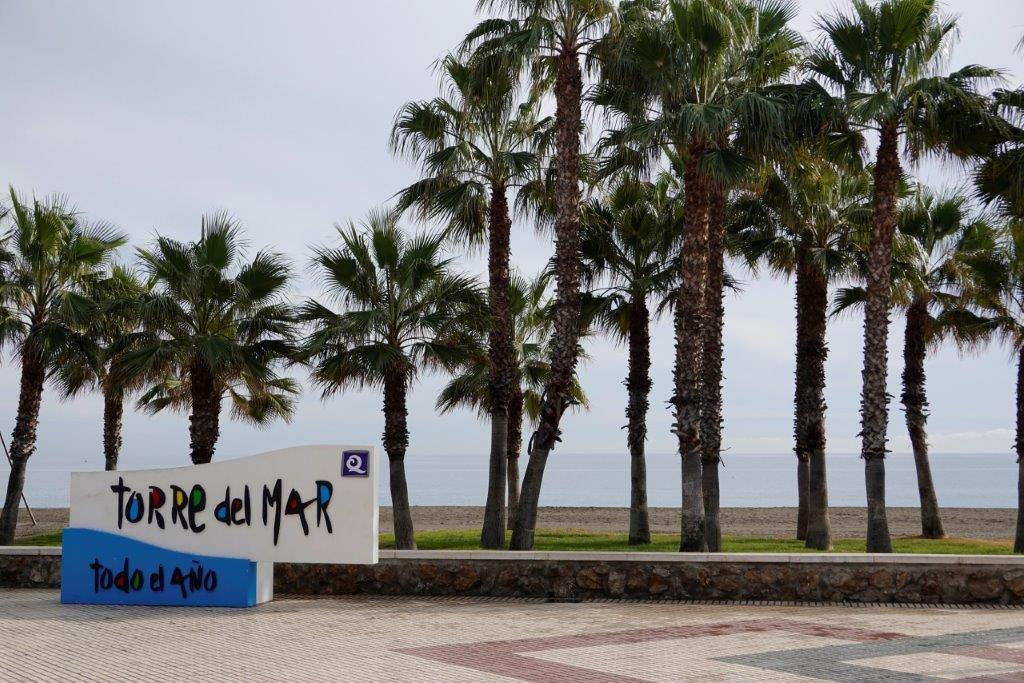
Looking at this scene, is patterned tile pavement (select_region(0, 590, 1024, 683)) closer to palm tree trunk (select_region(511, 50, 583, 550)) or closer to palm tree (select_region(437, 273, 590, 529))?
palm tree trunk (select_region(511, 50, 583, 550))

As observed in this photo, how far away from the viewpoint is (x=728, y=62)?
19438 mm

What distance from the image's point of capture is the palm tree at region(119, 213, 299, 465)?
73.6ft

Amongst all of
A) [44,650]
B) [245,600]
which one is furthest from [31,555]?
[44,650]

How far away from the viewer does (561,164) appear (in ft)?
64.1

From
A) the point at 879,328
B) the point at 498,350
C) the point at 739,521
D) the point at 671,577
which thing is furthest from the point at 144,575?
the point at 739,521

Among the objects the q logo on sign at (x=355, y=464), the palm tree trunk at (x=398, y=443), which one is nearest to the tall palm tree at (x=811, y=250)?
the palm tree trunk at (x=398, y=443)

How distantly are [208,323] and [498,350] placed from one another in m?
6.54

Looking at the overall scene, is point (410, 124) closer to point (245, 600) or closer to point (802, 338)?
point (802, 338)

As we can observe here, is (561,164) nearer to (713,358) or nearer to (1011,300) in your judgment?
(713,358)

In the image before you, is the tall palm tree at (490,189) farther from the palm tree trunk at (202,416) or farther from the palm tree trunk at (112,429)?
the palm tree trunk at (112,429)

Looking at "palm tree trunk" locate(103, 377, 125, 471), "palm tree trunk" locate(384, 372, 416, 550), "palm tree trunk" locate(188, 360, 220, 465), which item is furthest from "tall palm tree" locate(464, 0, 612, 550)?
"palm tree trunk" locate(103, 377, 125, 471)

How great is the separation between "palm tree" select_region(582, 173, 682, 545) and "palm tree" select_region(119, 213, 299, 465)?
7.19 metres

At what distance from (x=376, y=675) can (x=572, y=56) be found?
13685 millimetres

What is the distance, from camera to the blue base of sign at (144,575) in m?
13.6
